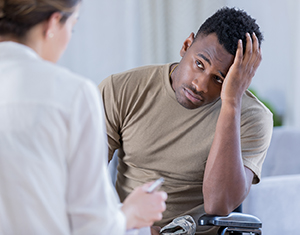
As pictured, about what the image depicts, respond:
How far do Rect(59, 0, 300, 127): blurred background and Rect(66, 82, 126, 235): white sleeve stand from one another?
271cm

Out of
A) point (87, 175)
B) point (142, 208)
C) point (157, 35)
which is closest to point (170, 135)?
point (142, 208)

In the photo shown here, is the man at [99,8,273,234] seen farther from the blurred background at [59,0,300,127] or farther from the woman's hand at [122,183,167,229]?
the blurred background at [59,0,300,127]

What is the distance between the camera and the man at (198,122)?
1.41 m

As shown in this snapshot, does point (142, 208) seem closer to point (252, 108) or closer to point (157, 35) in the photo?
point (252, 108)

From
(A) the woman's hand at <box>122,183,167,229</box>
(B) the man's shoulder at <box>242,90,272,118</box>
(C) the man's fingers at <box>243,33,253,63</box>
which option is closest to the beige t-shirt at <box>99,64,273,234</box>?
(B) the man's shoulder at <box>242,90,272,118</box>

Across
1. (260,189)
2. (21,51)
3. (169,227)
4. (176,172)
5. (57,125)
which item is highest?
(21,51)

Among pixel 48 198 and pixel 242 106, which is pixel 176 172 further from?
pixel 48 198

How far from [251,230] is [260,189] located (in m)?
0.82

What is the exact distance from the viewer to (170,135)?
154 centimetres

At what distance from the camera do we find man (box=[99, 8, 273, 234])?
141 cm

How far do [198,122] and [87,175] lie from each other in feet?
2.81

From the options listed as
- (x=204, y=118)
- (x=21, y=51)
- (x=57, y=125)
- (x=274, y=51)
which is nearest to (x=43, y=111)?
(x=57, y=125)

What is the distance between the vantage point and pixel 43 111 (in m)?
0.71

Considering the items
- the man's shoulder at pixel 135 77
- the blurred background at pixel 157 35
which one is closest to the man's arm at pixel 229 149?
the man's shoulder at pixel 135 77
